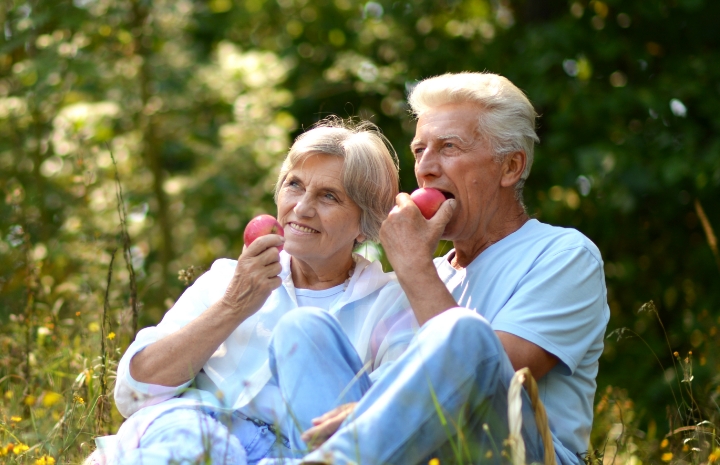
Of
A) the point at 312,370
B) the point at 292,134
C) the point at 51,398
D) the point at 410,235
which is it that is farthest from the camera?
the point at 292,134

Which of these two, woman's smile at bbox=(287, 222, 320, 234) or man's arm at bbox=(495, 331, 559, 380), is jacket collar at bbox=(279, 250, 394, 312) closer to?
woman's smile at bbox=(287, 222, 320, 234)

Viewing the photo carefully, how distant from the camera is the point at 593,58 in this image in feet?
17.5

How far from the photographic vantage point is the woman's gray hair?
291cm

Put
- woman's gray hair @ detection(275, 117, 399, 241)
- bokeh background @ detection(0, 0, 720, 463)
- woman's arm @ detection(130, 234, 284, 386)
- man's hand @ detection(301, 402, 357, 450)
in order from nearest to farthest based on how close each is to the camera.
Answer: man's hand @ detection(301, 402, 357, 450) → woman's arm @ detection(130, 234, 284, 386) → woman's gray hair @ detection(275, 117, 399, 241) → bokeh background @ detection(0, 0, 720, 463)

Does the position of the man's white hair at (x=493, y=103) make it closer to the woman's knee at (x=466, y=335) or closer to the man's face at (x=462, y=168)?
the man's face at (x=462, y=168)

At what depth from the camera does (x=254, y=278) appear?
105 inches

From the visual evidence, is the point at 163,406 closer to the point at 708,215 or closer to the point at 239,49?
the point at 708,215

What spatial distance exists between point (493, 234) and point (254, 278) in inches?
34.7

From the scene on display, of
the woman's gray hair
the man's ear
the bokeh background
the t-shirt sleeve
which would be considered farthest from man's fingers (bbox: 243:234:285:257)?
the bokeh background

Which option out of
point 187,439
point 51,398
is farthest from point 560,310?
point 51,398

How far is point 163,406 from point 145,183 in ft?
14.6

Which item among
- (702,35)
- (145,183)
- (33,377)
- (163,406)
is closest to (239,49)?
(145,183)

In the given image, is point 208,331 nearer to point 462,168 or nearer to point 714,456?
→ point 462,168

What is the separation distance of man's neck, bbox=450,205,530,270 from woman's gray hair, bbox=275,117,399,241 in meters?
0.31
